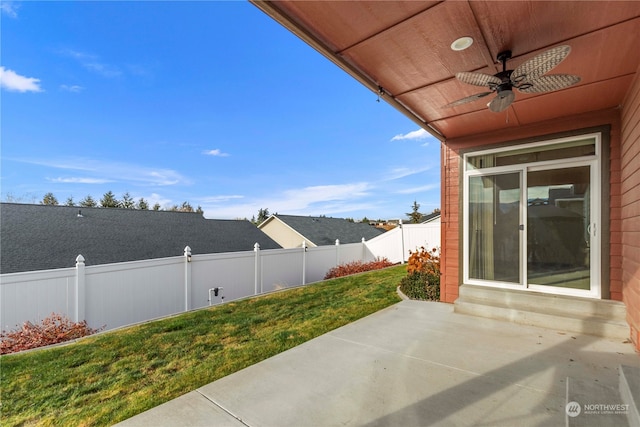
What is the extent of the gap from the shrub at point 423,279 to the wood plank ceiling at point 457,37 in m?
3.47

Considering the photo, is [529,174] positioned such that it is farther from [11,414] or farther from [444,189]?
[11,414]

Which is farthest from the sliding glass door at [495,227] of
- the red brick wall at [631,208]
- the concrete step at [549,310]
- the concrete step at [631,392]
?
the concrete step at [631,392]

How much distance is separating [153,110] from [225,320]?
11.0 meters

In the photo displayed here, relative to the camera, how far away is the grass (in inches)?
87.8

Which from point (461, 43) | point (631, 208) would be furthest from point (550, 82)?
point (631, 208)

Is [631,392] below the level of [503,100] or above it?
below

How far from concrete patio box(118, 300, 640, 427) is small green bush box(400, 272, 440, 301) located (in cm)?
176

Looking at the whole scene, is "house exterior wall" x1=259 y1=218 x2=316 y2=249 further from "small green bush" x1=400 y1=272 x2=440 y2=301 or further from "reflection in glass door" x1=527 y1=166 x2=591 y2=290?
"reflection in glass door" x1=527 y1=166 x2=591 y2=290

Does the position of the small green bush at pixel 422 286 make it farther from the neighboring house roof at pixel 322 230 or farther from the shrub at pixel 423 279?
the neighboring house roof at pixel 322 230

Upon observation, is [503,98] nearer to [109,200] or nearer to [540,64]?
[540,64]

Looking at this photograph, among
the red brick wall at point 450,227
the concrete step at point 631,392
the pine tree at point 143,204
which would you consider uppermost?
the pine tree at point 143,204

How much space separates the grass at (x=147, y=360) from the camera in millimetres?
2230

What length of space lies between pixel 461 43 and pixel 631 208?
2743mm

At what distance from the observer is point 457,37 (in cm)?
228
